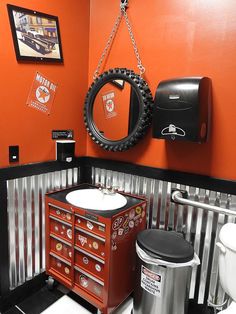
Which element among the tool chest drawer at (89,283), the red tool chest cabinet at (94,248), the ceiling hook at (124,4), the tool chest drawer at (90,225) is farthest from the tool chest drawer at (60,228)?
the ceiling hook at (124,4)

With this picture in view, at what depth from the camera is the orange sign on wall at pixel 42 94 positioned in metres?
1.75

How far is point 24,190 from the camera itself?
178 cm

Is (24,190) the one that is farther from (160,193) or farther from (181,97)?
(181,97)

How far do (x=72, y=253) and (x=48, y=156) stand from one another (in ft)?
2.47

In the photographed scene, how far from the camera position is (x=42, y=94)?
5.92ft

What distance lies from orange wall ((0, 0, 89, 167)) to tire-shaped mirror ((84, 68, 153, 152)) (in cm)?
15

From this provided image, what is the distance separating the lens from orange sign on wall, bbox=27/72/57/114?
5.76 ft

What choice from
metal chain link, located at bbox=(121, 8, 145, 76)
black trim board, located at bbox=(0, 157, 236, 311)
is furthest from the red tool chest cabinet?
metal chain link, located at bbox=(121, 8, 145, 76)

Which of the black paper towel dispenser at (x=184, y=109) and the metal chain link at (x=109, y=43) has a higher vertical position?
the metal chain link at (x=109, y=43)

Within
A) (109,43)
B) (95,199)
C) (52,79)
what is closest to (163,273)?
(95,199)

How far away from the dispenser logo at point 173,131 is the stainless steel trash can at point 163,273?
66cm

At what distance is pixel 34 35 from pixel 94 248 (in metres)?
1.52

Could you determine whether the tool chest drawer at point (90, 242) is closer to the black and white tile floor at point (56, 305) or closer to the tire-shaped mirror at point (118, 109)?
the black and white tile floor at point (56, 305)

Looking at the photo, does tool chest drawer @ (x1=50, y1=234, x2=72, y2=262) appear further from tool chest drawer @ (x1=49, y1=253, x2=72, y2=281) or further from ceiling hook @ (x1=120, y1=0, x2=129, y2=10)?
ceiling hook @ (x1=120, y1=0, x2=129, y2=10)
